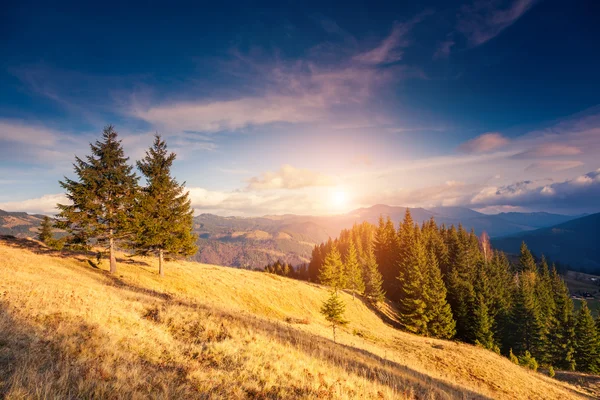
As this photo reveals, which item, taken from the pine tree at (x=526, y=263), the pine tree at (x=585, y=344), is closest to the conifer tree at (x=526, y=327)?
the pine tree at (x=585, y=344)

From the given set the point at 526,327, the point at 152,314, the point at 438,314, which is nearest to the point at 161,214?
the point at 152,314

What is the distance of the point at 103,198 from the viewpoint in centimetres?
2892

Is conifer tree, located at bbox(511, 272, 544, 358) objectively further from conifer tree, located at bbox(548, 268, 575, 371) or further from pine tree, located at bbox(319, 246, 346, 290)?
pine tree, located at bbox(319, 246, 346, 290)

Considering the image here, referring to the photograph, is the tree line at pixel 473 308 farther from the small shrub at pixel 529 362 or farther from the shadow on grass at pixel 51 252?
the shadow on grass at pixel 51 252

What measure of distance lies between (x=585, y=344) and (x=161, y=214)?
231ft

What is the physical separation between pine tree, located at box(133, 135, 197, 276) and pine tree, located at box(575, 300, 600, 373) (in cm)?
6504

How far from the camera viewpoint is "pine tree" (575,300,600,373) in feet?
151

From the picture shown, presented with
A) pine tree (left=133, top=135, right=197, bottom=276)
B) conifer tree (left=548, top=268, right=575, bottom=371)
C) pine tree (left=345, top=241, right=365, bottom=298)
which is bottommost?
conifer tree (left=548, top=268, right=575, bottom=371)

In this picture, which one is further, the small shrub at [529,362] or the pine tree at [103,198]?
the small shrub at [529,362]

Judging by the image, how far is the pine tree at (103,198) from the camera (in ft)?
88.6

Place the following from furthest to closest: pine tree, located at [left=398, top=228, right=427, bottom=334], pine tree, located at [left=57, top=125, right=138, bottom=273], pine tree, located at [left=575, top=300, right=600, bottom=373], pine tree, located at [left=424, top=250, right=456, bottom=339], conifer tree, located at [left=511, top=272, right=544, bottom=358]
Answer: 1. conifer tree, located at [left=511, top=272, right=544, bottom=358]
2. pine tree, located at [left=575, top=300, right=600, bottom=373]
3. pine tree, located at [left=398, top=228, right=427, bottom=334]
4. pine tree, located at [left=424, top=250, right=456, bottom=339]
5. pine tree, located at [left=57, top=125, right=138, bottom=273]

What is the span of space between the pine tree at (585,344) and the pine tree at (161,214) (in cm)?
6504

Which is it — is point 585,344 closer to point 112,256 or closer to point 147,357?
point 147,357

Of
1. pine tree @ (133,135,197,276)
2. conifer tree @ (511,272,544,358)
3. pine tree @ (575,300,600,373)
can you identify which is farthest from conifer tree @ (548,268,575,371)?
pine tree @ (133,135,197,276)
